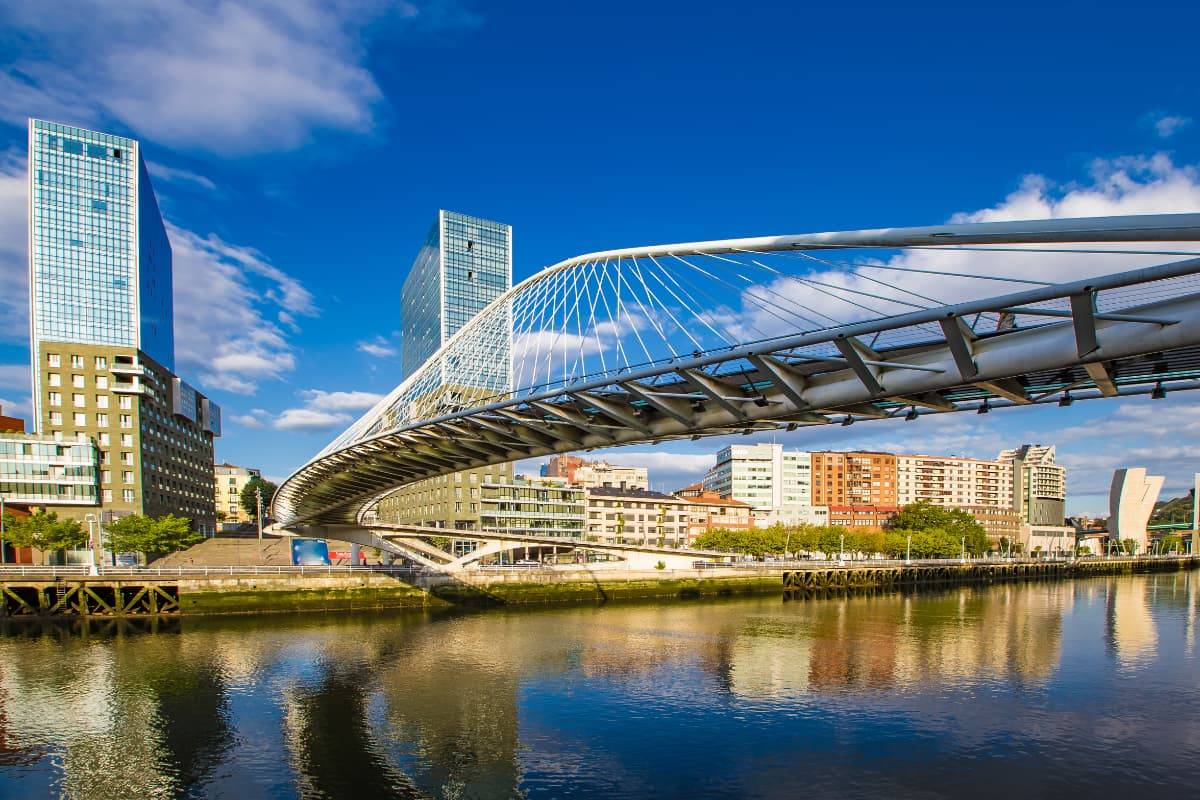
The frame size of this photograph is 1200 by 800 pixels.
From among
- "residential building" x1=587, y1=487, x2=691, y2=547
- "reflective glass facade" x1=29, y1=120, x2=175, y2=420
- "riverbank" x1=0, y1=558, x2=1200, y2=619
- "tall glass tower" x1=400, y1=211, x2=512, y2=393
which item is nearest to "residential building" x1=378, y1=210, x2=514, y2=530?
"tall glass tower" x1=400, y1=211, x2=512, y2=393

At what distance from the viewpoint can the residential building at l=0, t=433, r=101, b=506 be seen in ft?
211

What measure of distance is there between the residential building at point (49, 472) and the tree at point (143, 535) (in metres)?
7.17

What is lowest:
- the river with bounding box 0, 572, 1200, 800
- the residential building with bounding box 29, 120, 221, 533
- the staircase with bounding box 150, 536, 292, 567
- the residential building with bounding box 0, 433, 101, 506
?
the staircase with bounding box 150, 536, 292, 567

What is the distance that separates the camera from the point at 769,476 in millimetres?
142875

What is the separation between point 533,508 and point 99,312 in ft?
157

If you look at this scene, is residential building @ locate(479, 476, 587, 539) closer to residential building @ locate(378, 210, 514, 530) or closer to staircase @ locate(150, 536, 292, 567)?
residential building @ locate(378, 210, 514, 530)

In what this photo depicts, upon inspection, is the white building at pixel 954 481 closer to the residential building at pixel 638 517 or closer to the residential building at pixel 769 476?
the residential building at pixel 769 476

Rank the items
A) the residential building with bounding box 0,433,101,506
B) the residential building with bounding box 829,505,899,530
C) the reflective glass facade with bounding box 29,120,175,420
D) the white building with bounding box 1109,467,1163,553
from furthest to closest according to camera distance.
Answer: the white building with bounding box 1109,467,1163,553 → the residential building with bounding box 829,505,899,530 → the reflective glass facade with bounding box 29,120,175,420 → the residential building with bounding box 0,433,101,506

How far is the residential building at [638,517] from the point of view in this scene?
102938 mm

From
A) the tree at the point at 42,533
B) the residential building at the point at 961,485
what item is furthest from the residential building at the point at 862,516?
the tree at the point at 42,533

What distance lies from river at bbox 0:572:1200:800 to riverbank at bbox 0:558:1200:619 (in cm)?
377

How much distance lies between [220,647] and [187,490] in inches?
2465

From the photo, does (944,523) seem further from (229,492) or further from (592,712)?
(229,492)

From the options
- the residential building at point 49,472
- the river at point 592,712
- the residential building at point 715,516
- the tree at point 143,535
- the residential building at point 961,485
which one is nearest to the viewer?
the river at point 592,712
